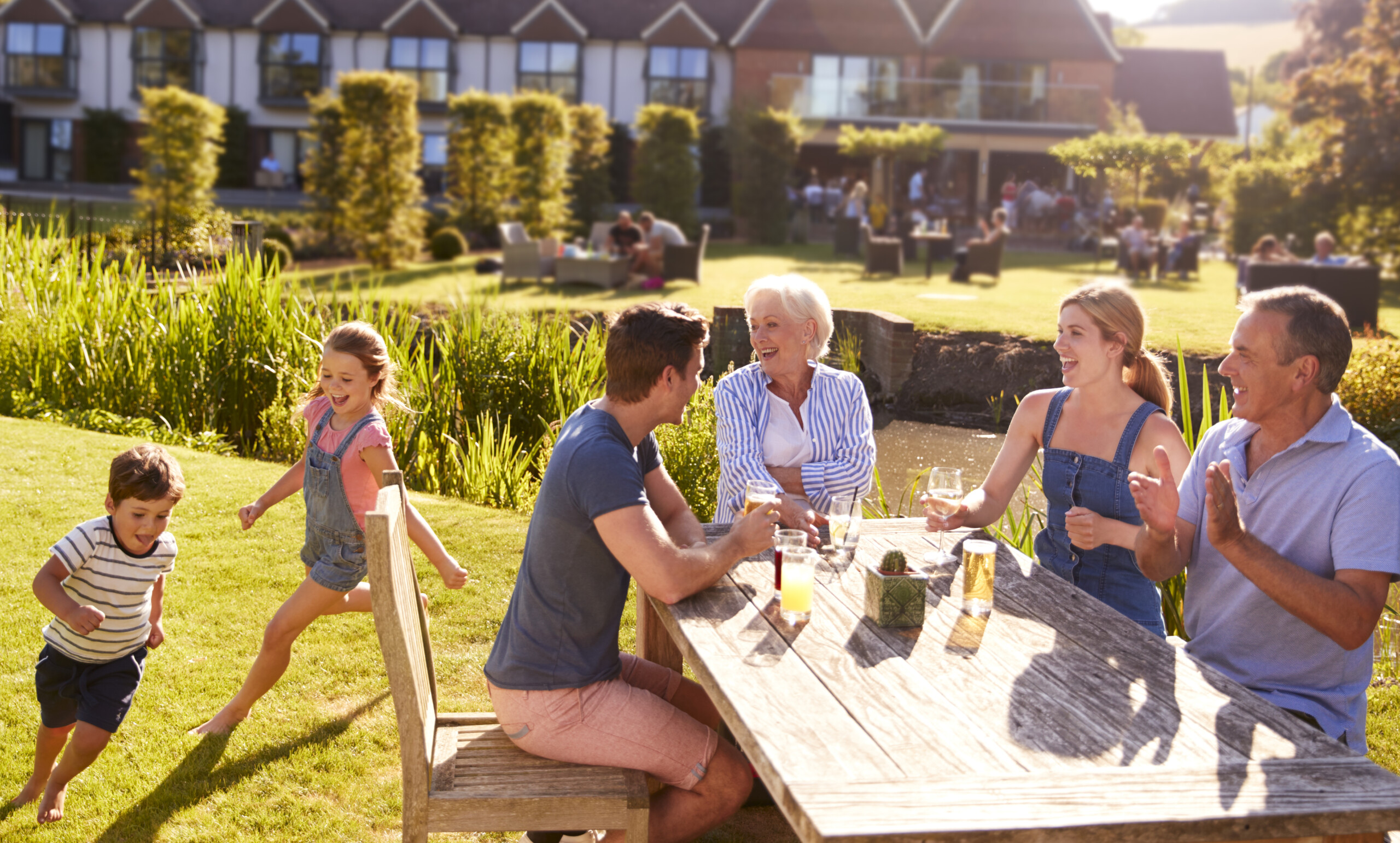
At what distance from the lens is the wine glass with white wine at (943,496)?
2.92 m

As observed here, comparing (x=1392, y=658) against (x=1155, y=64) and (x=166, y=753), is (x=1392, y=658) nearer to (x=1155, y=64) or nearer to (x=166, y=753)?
(x=166, y=753)

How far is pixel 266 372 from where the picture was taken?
758 centimetres

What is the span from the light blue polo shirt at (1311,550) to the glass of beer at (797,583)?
1026 millimetres

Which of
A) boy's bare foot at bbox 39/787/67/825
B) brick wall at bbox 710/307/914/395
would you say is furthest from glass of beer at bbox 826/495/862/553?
brick wall at bbox 710/307/914/395

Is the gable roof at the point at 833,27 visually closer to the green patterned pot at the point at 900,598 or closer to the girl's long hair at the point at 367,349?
the girl's long hair at the point at 367,349

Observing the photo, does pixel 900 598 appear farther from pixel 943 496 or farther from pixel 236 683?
pixel 236 683

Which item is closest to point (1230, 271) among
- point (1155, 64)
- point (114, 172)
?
point (1155, 64)

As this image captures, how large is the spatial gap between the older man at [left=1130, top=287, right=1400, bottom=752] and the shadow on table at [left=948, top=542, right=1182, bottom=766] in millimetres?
296

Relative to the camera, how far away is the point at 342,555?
348 centimetres

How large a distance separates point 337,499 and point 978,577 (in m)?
1.98

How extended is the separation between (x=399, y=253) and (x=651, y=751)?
18.3m

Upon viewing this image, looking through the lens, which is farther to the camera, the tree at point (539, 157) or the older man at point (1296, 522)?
the tree at point (539, 157)

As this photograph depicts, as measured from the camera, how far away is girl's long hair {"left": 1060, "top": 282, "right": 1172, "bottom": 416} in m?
3.23

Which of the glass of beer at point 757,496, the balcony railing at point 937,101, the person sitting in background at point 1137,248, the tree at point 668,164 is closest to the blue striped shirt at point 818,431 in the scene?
the glass of beer at point 757,496
